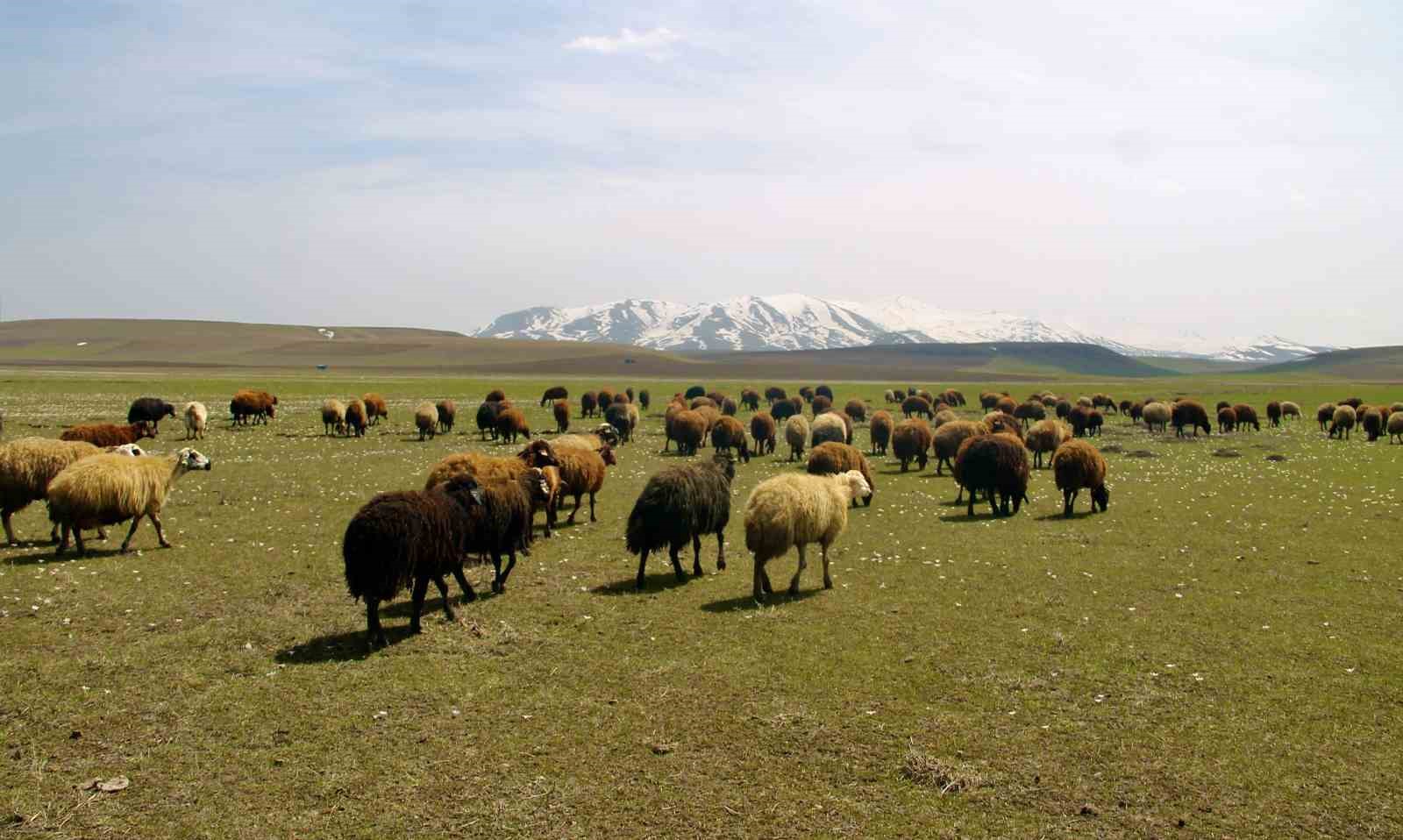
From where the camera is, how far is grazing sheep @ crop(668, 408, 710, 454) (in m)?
35.2

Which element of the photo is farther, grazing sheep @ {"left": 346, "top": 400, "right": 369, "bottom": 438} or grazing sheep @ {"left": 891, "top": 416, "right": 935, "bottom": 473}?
grazing sheep @ {"left": 346, "top": 400, "right": 369, "bottom": 438}

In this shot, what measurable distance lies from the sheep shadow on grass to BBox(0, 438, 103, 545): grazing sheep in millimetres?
Result: 12700

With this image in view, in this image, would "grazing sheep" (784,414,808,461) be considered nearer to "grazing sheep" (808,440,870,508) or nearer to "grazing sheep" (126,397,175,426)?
"grazing sheep" (808,440,870,508)

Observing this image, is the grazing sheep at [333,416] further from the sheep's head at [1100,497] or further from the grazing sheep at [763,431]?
the sheep's head at [1100,497]

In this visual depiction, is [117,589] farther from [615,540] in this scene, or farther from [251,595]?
[615,540]

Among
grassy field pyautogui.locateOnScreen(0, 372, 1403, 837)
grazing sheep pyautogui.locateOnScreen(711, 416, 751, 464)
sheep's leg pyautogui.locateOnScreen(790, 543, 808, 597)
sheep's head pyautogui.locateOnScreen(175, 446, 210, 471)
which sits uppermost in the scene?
sheep's head pyautogui.locateOnScreen(175, 446, 210, 471)

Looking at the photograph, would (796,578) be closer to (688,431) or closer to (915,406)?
(688,431)

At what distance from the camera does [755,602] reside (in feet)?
43.4

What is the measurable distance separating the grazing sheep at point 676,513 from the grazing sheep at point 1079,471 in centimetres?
1042

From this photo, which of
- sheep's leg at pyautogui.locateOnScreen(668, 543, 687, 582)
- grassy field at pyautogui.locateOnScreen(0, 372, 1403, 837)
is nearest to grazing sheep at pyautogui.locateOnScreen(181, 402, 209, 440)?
grassy field at pyautogui.locateOnScreen(0, 372, 1403, 837)

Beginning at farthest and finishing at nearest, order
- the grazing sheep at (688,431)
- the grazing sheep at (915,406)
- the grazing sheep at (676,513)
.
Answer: the grazing sheep at (915,406) → the grazing sheep at (688,431) → the grazing sheep at (676,513)

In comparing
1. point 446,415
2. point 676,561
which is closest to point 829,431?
point 676,561

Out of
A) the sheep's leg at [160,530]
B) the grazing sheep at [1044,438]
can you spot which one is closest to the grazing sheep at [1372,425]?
the grazing sheep at [1044,438]

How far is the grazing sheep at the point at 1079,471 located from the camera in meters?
21.1
